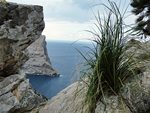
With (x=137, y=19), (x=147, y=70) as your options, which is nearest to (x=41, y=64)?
(x=137, y=19)

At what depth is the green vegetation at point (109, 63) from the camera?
13.9ft

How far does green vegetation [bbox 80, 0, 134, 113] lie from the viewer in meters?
4.23

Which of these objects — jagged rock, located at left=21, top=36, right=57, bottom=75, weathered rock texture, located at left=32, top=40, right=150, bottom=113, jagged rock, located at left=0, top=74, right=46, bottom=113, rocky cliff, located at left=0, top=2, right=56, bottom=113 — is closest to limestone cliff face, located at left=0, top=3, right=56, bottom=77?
rocky cliff, located at left=0, top=2, right=56, bottom=113

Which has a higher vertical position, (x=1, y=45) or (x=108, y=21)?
(x=108, y=21)

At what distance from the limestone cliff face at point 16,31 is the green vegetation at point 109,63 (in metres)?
4.84

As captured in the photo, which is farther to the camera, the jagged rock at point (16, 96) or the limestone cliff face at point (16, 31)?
the limestone cliff face at point (16, 31)

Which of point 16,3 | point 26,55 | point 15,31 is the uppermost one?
point 16,3

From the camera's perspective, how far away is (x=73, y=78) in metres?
4.64

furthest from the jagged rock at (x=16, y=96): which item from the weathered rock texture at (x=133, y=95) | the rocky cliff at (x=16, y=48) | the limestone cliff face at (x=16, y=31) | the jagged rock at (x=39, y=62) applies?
the jagged rock at (x=39, y=62)

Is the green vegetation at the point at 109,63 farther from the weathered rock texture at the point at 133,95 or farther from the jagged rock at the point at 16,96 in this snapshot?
the jagged rock at the point at 16,96

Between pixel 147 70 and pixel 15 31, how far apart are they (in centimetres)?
537

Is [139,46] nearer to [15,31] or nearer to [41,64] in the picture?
[15,31]

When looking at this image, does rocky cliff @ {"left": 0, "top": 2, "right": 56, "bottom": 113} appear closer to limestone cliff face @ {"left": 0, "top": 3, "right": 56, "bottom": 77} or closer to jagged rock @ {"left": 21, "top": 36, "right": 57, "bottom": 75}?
limestone cliff face @ {"left": 0, "top": 3, "right": 56, "bottom": 77}

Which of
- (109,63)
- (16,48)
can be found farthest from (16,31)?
(109,63)
